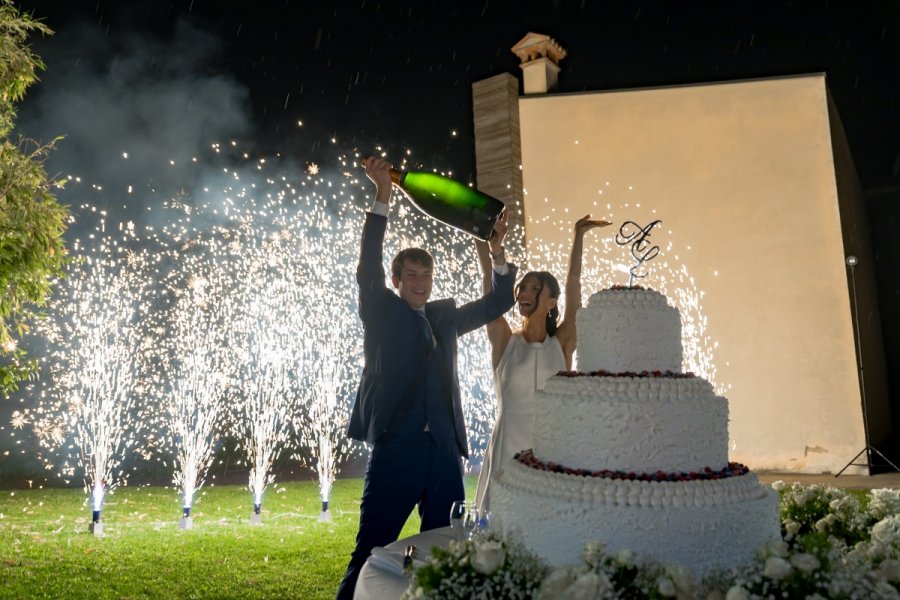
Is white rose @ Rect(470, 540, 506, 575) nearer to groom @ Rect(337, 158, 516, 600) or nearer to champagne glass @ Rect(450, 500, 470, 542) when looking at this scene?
champagne glass @ Rect(450, 500, 470, 542)

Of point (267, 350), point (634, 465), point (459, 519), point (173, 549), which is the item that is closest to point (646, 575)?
point (634, 465)

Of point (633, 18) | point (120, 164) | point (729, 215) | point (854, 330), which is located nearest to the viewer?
point (854, 330)

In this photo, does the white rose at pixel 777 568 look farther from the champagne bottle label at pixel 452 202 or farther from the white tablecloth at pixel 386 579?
the champagne bottle label at pixel 452 202

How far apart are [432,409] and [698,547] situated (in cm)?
166

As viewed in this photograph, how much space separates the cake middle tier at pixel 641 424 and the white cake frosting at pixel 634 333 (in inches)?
4.2

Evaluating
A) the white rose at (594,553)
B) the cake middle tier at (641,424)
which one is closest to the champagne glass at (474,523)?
the cake middle tier at (641,424)

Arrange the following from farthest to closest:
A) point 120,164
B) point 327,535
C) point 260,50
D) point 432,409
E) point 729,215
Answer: point 120,164
point 260,50
point 729,215
point 327,535
point 432,409

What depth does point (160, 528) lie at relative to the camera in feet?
23.0

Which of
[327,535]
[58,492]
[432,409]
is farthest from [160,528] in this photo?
[432,409]

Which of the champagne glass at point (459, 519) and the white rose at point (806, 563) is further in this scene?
the champagne glass at point (459, 519)

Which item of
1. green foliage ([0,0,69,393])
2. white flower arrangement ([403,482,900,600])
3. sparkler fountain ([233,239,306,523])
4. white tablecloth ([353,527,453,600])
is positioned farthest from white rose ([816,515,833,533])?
sparkler fountain ([233,239,306,523])

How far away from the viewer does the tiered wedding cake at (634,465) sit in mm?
2072

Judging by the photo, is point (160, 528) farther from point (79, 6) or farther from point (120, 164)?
point (79, 6)

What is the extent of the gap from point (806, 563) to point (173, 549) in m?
5.68
